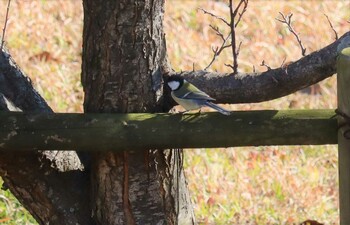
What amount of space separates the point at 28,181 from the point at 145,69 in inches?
24.4

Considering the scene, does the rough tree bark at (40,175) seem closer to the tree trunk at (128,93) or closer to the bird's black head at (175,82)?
the tree trunk at (128,93)

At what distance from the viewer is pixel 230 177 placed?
541 cm

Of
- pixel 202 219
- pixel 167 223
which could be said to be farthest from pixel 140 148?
pixel 202 219

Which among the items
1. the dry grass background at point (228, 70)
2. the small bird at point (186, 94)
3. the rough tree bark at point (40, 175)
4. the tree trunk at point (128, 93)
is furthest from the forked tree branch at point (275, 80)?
the dry grass background at point (228, 70)

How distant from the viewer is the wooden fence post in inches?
96.8

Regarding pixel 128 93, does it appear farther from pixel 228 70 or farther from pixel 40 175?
pixel 228 70

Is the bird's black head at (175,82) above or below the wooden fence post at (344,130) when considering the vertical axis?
above

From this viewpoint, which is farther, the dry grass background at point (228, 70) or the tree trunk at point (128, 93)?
the dry grass background at point (228, 70)

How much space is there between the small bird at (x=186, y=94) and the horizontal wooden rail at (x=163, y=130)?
17 cm

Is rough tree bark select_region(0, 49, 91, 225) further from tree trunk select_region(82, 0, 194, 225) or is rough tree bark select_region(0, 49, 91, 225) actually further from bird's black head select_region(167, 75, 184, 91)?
bird's black head select_region(167, 75, 184, 91)

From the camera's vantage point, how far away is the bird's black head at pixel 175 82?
9.67 feet

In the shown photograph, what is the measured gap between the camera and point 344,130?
2.57 meters

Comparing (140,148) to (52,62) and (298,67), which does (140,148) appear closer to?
(298,67)

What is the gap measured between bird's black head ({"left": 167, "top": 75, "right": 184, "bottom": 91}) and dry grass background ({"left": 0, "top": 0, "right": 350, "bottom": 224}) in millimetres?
1844
